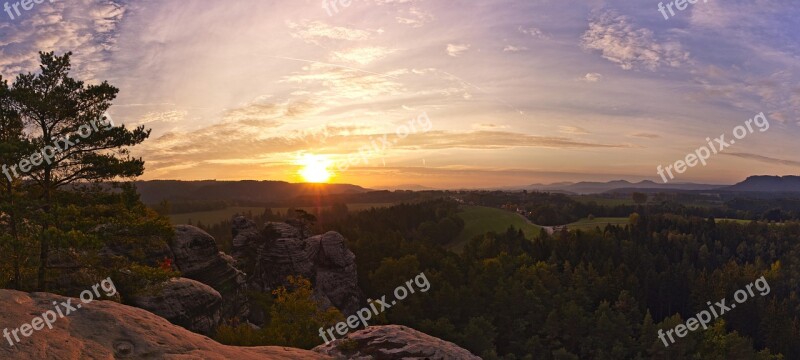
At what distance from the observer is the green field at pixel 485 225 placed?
6411 inches

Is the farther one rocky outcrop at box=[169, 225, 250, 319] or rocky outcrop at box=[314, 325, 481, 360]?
rocky outcrop at box=[169, 225, 250, 319]

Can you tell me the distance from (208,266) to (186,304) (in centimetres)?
1864

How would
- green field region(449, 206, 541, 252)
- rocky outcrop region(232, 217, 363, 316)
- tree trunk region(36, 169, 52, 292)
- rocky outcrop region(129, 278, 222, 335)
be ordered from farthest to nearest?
green field region(449, 206, 541, 252) < rocky outcrop region(232, 217, 363, 316) < rocky outcrop region(129, 278, 222, 335) < tree trunk region(36, 169, 52, 292)

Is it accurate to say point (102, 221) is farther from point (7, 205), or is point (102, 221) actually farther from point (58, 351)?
point (58, 351)

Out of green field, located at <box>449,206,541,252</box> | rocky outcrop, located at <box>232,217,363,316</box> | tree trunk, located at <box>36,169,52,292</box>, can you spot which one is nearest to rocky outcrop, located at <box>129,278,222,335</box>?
tree trunk, located at <box>36,169,52,292</box>

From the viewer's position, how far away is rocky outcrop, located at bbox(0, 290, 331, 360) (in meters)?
13.4

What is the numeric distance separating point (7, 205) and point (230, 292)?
32495 mm

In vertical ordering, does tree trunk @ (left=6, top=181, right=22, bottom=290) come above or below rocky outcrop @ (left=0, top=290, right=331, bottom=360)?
above

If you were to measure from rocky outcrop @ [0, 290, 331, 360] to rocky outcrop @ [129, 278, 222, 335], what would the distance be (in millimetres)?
13655

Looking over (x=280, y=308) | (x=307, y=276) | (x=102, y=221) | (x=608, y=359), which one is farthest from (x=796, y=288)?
(x=102, y=221)

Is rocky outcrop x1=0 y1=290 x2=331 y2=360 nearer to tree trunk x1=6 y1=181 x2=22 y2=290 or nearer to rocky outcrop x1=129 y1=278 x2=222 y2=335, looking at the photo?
tree trunk x1=6 y1=181 x2=22 y2=290

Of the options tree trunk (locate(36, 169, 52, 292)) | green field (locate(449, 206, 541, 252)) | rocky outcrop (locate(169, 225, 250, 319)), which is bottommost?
green field (locate(449, 206, 541, 252))

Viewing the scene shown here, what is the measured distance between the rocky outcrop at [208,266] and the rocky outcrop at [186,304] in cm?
1251

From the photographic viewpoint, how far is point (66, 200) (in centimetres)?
2380
